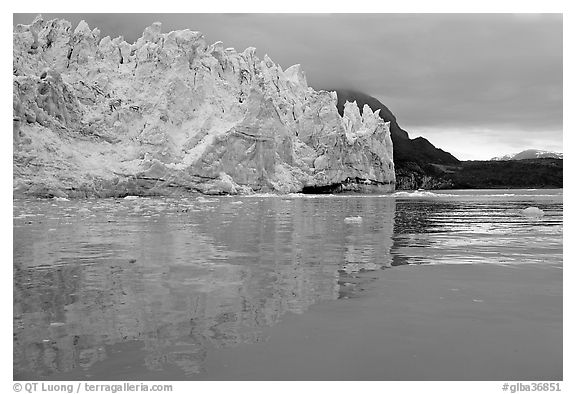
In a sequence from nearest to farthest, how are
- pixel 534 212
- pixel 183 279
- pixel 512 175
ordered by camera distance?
pixel 183 279 → pixel 534 212 → pixel 512 175

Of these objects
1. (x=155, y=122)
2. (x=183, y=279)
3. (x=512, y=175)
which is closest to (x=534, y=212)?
(x=183, y=279)

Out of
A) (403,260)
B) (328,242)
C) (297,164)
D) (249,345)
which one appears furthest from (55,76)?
(249,345)

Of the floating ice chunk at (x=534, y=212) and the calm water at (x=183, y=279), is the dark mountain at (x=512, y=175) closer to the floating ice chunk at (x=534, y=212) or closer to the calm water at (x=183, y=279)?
the floating ice chunk at (x=534, y=212)

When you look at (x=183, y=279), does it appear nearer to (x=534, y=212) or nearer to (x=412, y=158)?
(x=534, y=212)

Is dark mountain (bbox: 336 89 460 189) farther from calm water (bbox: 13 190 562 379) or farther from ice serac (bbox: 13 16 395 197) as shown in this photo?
calm water (bbox: 13 190 562 379)

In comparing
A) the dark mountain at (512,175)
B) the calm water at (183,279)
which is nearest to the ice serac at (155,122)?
the calm water at (183,279)

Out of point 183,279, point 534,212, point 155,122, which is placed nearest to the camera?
point 183,279
